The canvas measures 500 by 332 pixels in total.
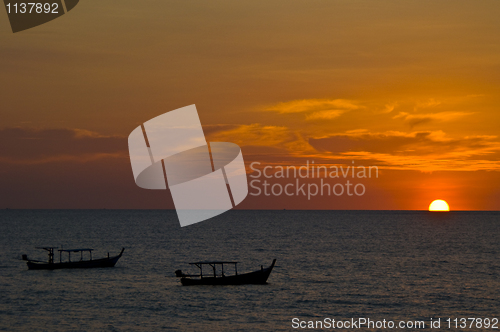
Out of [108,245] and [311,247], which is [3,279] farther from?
[311,247]

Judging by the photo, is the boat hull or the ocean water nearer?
the ocean water

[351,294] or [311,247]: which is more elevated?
[351,294]

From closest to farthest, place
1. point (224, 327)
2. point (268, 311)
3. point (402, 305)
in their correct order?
point (224, 327) < point (268, 311) < point (402, 305)

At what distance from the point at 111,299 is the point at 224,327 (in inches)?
601

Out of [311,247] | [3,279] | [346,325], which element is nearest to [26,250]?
[3,279]

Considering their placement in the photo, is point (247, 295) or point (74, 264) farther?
point (74, 264)

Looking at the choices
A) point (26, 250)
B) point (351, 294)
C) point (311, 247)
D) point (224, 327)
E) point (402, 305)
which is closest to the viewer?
point (224, 327)

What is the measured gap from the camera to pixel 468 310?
47.1m

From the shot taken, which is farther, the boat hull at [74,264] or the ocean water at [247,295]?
the boat hull at [74,264]

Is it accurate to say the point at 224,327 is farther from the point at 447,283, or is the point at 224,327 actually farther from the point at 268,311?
the point at 447,283

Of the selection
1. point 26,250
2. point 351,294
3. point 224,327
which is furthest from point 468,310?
point 26,250

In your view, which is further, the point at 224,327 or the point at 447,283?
the point at 447,283

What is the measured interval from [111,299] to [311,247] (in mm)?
68515

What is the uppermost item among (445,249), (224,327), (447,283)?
(224,327)
